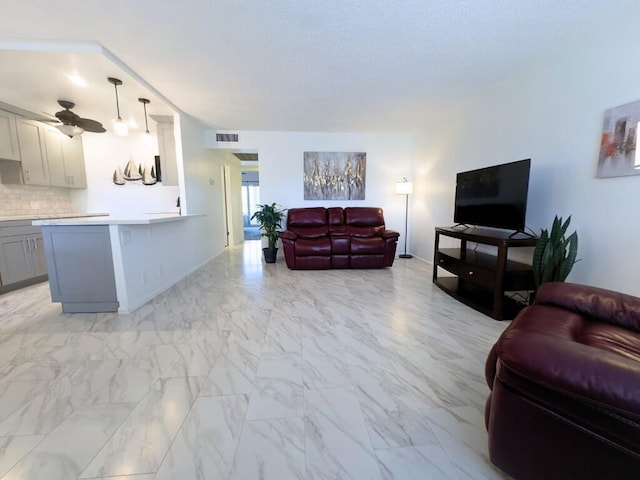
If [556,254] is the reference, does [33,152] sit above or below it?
above

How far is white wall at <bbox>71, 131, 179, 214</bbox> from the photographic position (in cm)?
418

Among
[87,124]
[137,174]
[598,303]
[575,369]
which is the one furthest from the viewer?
[137,174]

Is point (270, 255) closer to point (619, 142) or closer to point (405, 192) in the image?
point (405, 192)

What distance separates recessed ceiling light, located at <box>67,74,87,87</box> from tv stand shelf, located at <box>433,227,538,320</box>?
13.6ft

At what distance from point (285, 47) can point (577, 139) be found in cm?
249

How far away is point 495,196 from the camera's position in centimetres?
253

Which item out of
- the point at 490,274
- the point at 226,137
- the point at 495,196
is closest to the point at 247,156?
the point at 226,137

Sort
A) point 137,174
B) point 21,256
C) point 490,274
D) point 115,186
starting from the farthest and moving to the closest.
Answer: point 115,186 < point 137,174 < point 21,256 < point 490,274

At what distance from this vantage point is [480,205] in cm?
274

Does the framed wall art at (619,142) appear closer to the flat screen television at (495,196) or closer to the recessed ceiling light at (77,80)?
the flat screen television at (495,196)

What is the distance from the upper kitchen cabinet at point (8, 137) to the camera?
3141 mm

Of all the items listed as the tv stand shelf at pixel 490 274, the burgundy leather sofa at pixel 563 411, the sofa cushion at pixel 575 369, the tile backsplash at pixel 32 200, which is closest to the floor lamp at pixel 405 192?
the tv stand shelf at pixel 490 274

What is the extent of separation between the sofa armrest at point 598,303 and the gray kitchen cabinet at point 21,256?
509 cm

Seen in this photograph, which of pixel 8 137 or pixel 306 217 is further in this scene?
pixel 306 217
